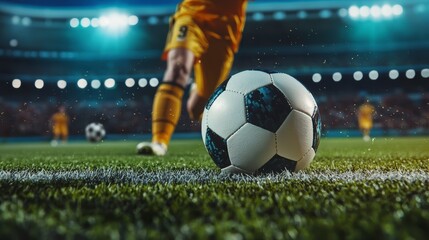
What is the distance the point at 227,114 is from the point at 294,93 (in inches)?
16.7

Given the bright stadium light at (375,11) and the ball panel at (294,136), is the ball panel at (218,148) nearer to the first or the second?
→ the ball panel at (294,136)

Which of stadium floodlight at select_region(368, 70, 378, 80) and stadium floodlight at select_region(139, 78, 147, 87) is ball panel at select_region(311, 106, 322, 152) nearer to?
stadium floodlight at select_region(368, 70, 378, 80)

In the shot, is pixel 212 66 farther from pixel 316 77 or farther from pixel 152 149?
pixel 316 77

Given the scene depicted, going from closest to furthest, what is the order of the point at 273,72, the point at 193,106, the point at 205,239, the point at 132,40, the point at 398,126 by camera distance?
the point at 205,239 → the point at 273,72 → the point at 193,106 → the point at 398,126 → the point at 132,40

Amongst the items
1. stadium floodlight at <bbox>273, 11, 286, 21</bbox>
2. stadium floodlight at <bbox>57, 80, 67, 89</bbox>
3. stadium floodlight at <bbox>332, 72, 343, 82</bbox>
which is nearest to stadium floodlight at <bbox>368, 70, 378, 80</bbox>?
stadium floodlight at <bbox>332, 72, 343, 82</bbox>

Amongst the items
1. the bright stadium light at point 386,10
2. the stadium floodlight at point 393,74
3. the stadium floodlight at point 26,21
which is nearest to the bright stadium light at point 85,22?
the stadium floodlight at point 26,21

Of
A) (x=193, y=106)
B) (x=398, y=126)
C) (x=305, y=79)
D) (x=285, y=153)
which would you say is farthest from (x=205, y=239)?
(x=305, y=79)

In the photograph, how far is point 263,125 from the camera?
2.36 metres

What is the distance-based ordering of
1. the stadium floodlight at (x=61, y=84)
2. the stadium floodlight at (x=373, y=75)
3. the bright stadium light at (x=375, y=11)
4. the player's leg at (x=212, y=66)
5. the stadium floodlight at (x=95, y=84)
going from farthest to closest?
1. the stadium floodlight at (x=95, y=84)
2. the stadium floodlight at (x=61, y=84)
3. the stadium floodlight at (x=373, y=75)
4. the bright stadium light at (x=375, y=11)
5. the player's leg at (x=212, y=66)

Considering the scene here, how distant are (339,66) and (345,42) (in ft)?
5.09

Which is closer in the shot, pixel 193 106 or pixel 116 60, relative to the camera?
pixel 193 106

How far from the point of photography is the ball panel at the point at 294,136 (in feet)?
7.77

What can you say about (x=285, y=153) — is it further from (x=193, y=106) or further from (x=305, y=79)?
(x=305, y=79)

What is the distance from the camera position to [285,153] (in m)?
2.40
